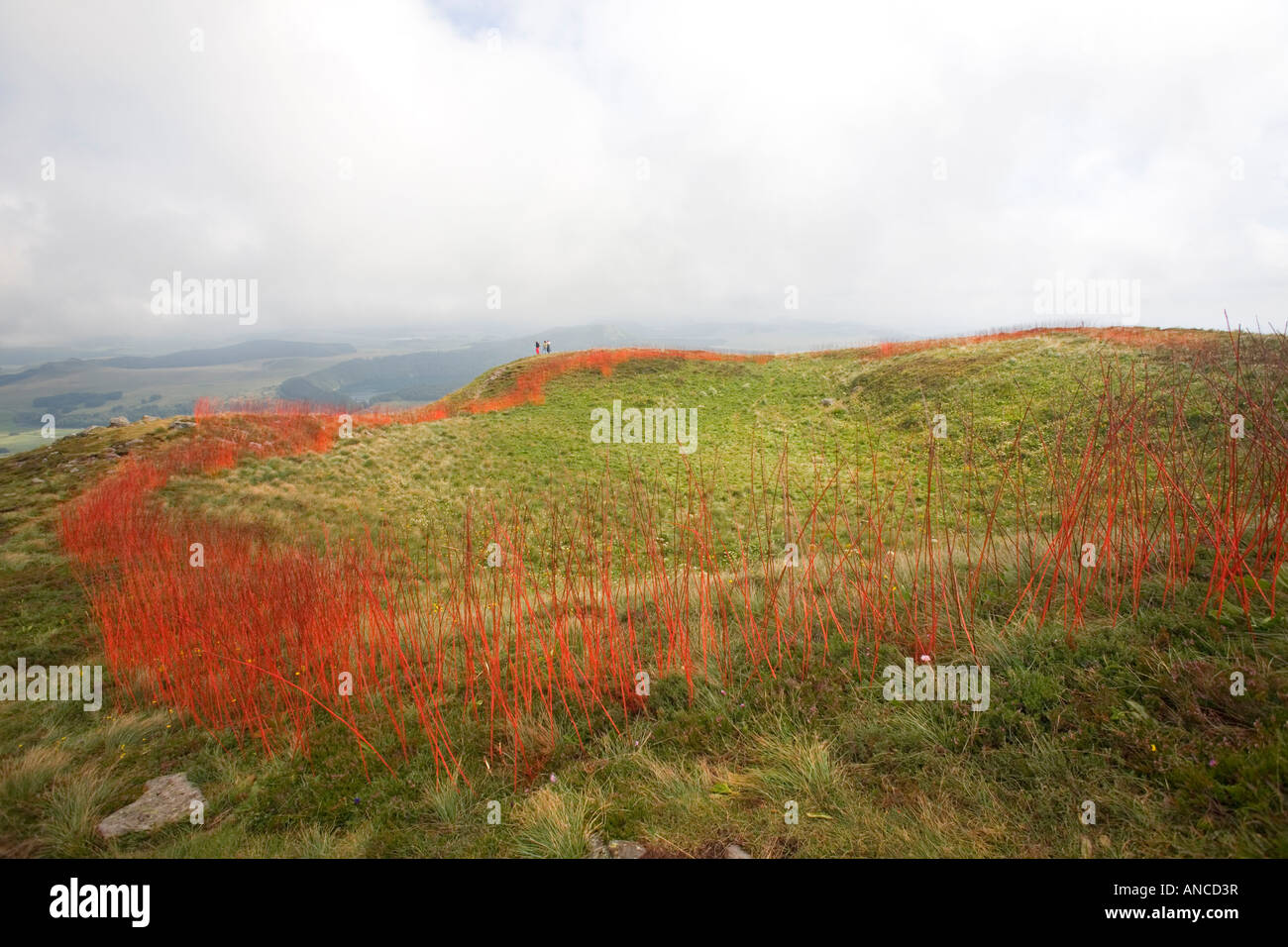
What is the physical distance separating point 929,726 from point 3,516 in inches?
711

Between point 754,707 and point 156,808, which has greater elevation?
point 754,707

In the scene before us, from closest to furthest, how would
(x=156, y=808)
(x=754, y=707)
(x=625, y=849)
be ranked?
(x=625, y=849) < (x=156, y=808) < (x=754, y=707)

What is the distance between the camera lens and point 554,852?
114 inches

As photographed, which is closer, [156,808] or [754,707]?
[156,808]

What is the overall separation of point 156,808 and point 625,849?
3808 millimetres

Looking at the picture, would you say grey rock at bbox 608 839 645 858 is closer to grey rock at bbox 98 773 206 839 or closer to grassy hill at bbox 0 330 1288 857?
grassy hill at bbox 0 330 1288 857

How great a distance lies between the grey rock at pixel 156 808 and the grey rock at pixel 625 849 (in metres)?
3.40

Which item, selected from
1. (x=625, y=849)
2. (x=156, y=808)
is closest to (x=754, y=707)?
(x=625, y=849)

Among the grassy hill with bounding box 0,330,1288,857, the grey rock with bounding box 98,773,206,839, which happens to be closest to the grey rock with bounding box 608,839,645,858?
the grassy hill with bounding box 0,330,1288,857

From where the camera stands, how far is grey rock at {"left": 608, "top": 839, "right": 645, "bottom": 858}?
2893 mm

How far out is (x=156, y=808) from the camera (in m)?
3.94

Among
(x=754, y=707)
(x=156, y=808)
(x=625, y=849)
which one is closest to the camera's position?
(x=625, y=849)

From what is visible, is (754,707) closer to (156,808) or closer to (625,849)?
(625,849)
